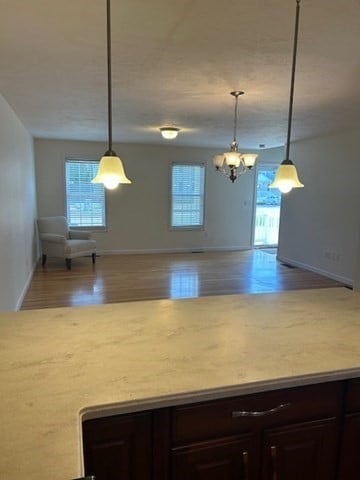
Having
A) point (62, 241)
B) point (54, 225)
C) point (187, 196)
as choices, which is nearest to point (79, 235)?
point (54, 225)

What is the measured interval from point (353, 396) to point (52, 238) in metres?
5.95

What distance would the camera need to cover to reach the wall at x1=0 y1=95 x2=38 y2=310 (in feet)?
11.9

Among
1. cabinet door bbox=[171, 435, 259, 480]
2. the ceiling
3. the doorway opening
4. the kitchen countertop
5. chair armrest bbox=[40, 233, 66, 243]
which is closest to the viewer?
the kitchen countertop

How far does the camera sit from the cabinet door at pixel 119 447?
109cm

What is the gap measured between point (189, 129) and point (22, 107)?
2.46 meters

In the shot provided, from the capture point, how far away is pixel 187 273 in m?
6.29

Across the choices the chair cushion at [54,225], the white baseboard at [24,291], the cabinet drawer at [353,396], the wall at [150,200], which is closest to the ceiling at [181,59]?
the cabinet drawer at [353,396]

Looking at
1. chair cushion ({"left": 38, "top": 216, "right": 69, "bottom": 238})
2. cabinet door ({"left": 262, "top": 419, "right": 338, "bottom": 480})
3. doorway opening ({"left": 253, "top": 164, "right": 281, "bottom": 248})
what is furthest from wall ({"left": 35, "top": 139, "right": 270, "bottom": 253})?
cabinet door ({"left": 262, "top": 419, "right": 338, "bottom": 480})

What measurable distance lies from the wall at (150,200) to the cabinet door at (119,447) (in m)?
6.84

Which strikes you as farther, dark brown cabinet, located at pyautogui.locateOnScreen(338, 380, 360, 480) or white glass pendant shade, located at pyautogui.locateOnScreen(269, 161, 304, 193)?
white glass pendant shade, located at pyautogui.locateOnScreen(269, 161, 304, 193)

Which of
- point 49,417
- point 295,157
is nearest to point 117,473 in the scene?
point 49,417

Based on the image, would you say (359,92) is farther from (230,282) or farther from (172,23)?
(230,282)

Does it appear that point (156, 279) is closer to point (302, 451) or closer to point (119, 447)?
point (302, 451)

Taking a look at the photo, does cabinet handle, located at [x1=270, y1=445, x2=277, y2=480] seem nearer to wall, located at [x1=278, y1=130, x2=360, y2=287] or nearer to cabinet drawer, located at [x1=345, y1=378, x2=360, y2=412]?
cabinet drawer, located at [x1=345, y1=378, x2=360, y2=412]
